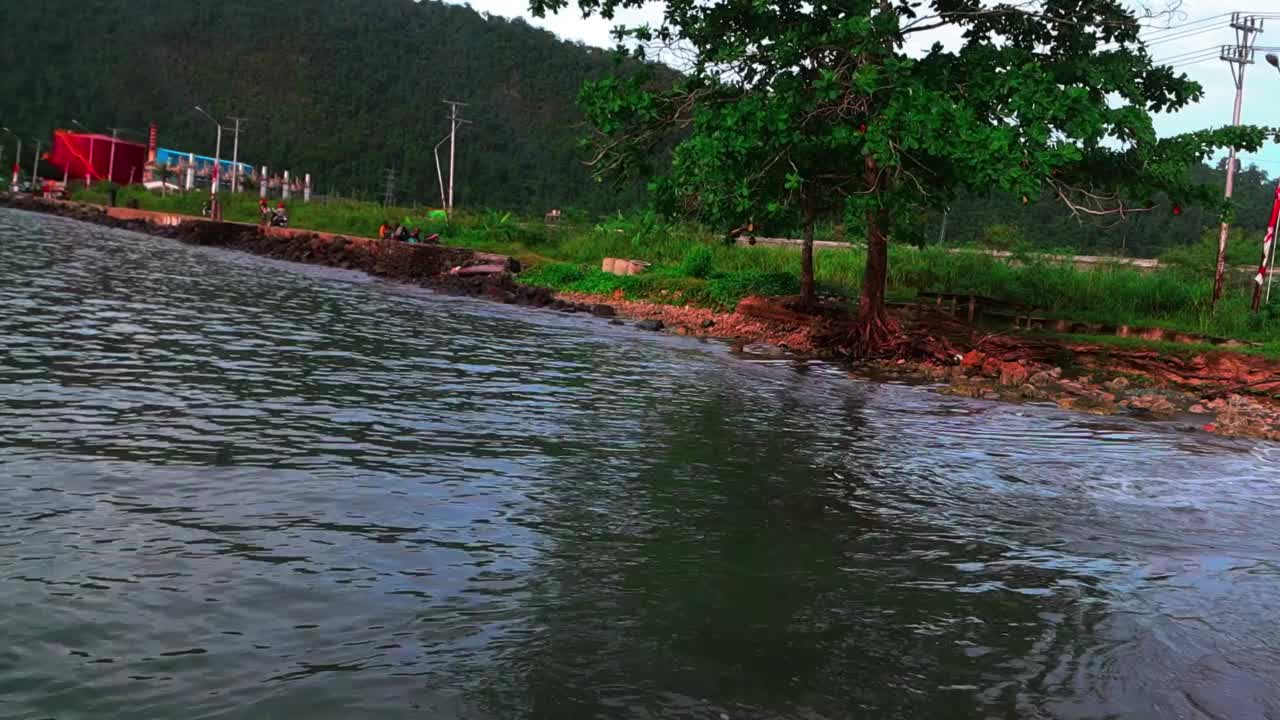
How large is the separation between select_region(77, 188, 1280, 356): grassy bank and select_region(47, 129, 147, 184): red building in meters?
78.0

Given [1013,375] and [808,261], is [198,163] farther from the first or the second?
[1013,375]

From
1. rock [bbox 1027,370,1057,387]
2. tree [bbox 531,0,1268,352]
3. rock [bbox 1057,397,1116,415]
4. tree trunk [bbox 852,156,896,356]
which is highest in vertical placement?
tree [bbox 531,0,1268,352]

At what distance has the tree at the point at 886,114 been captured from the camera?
17.0 meters

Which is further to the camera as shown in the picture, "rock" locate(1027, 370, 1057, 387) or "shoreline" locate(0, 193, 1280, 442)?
"rock" locate(1027, 370, 1057, 387)

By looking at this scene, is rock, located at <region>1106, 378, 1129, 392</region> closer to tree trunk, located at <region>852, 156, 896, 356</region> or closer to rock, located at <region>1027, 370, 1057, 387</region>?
rock, located at <region>1027, 370, 1057, 387</region>

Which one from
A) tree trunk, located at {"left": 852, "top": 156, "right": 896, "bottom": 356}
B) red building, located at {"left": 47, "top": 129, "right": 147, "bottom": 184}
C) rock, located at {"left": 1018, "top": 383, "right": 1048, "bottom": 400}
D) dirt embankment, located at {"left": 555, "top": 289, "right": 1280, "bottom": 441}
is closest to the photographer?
dirt embankment, located at {"left": 555, "top": 289, "right": 1280, "bottom": 441}

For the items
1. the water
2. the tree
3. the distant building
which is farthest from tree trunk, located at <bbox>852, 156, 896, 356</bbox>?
the distant building

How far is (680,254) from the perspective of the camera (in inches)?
1411

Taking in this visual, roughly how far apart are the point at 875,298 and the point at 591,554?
49.3ft

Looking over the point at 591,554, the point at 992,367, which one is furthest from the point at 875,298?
the point at 591,554

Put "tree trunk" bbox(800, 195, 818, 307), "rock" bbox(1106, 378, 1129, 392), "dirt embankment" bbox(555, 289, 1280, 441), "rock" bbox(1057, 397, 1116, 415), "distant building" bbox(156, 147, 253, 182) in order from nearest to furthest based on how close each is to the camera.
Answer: "rock" bbox(1057, 397, 1116, 415) → "dirt embankment" bbox(555, 289, 1280, 441) → "rock" bbox(1106, 378, 1129, 392) → "tree trunk" bbox(800, 195, 818, 307) → "distant building" bbox(156, 147, 253, 182)

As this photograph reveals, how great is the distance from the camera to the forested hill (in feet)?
401

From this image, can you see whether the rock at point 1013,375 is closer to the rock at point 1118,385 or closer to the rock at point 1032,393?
the rock at point 1032,393

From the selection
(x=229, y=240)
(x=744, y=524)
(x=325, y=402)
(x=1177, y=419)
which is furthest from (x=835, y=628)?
(x=229, y=240)
